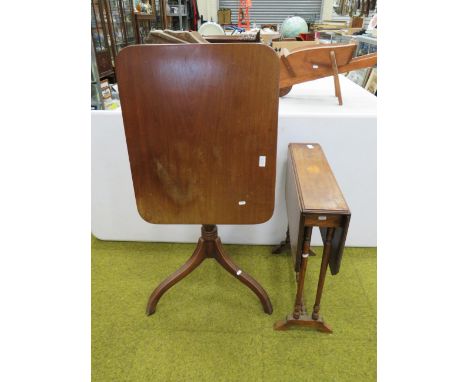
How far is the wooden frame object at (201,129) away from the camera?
2.85 feet

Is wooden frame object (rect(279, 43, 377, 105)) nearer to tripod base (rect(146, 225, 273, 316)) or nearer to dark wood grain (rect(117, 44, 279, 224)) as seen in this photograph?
dark wood grain (rect(117, 44, 279, 224))

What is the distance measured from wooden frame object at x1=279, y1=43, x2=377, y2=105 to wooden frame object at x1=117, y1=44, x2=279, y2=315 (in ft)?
2.51

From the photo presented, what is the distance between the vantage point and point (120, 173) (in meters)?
1.62

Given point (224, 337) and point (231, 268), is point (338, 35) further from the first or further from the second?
point (224, 337)

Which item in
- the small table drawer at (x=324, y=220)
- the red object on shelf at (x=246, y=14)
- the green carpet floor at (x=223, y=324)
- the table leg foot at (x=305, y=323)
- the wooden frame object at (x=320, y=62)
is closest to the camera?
the small table drawer at (x=324, y=220)

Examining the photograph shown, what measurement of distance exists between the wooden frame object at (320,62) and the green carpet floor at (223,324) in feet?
3.26

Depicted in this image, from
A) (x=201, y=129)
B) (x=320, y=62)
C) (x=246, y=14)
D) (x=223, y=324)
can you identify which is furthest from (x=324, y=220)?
(x=246, y=14)

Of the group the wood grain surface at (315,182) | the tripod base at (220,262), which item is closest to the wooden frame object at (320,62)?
the wood grain surface at (315,182)

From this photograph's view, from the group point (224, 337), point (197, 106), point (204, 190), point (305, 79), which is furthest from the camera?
point (305, 79)

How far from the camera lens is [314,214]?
3.23 feet

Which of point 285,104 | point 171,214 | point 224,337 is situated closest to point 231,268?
point 224,337

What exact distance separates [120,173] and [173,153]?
0.73m

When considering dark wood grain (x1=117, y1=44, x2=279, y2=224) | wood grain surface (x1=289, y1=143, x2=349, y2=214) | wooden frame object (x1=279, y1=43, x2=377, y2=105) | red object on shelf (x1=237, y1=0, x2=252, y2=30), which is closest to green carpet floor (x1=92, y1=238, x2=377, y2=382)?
dark wood grain (x1=117, y1=44, x2=279, y2=224)

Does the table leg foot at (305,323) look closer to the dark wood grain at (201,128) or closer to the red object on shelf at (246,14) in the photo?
the dark wood grain at (201,128)
